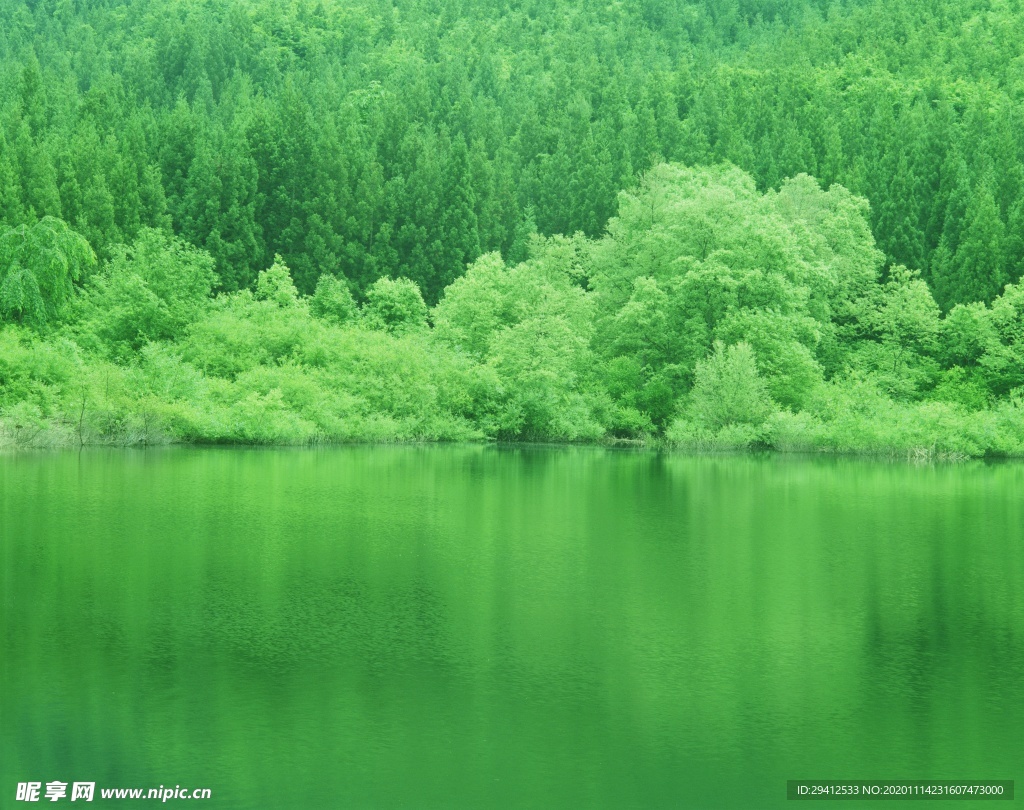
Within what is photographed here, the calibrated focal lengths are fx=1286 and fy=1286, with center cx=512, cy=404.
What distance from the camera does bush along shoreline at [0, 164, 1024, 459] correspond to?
4962cm

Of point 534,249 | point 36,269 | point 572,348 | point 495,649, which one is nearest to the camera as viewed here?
point 495,649

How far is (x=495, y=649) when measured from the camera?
1474 centimetres

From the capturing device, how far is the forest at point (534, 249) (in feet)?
174

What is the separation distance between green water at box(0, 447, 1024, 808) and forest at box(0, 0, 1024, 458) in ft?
81.3

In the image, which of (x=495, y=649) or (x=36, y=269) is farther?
(x=36, y=269)

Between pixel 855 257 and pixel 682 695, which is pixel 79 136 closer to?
pixel 855 257

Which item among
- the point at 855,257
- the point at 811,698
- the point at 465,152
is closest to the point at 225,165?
the point at 465,152

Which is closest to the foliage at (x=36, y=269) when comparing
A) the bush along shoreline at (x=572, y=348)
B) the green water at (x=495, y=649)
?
the bush along shoreline at (x=572, y=348)

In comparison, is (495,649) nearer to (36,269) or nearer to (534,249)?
(36,269)

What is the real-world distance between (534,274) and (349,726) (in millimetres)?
52253

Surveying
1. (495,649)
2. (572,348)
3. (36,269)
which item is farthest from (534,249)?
(495,649)

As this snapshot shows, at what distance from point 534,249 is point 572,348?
18633mm

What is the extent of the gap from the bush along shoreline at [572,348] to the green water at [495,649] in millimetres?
20627

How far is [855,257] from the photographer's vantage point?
66688mm
